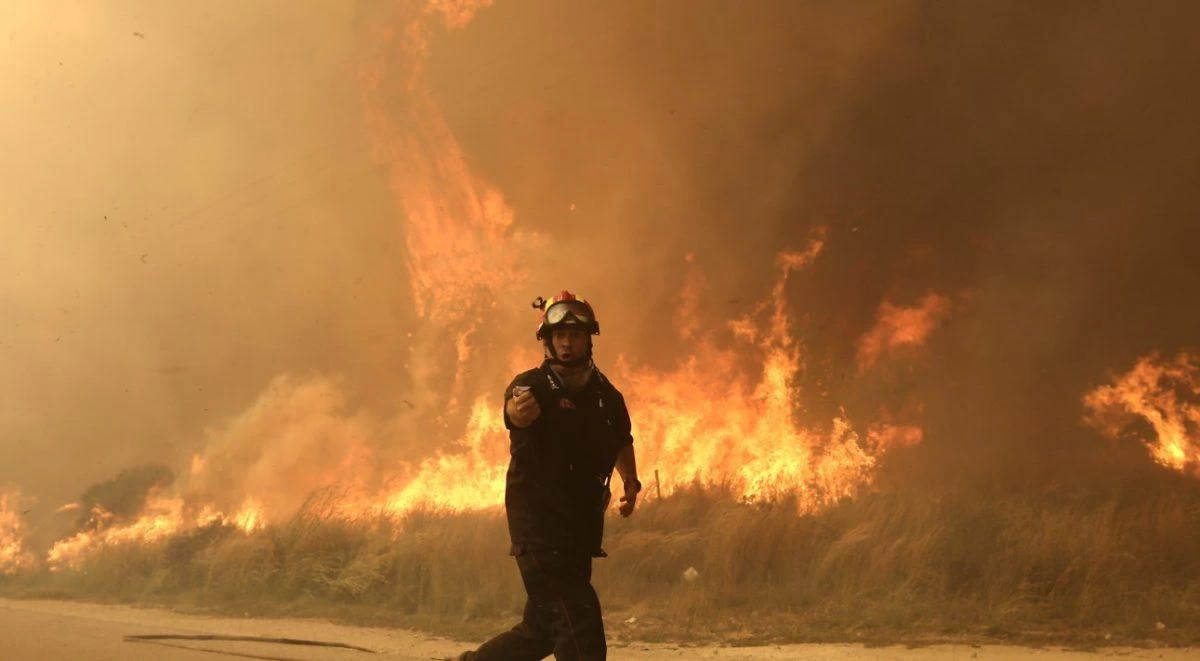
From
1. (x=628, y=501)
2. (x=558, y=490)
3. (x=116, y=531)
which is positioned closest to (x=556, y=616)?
(x=558, y=490)

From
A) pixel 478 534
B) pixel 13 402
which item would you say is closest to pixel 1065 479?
pixel 478 534

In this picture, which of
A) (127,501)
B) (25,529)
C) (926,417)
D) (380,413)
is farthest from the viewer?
(25,529)

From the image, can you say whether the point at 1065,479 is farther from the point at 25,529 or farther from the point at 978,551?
the point at 25,529

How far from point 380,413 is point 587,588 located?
15.8 metres

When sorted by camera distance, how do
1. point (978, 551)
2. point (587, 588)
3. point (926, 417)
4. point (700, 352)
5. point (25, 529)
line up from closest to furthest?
point (587, 588), point (978, 551), point (926, 417), point (700, 352), point (25, 529)

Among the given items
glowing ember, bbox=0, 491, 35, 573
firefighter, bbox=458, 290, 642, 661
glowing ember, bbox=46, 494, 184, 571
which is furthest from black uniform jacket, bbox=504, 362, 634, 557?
glowing ember, bbox=0, 491, 35, 573

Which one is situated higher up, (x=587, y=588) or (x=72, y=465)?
(x=72, y=465)

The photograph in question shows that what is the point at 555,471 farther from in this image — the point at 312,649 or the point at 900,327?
the point at 900,327

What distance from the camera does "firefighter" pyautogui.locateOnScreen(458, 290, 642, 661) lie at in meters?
3.86

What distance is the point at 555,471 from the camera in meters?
3.91

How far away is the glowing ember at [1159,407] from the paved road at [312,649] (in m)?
5.30

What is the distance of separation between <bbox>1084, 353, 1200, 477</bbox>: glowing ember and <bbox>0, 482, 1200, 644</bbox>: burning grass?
34.8 inches

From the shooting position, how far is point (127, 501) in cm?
2067

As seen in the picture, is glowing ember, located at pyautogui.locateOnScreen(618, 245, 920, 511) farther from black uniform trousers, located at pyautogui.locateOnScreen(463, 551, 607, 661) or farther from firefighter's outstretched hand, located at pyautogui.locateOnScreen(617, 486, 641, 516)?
black uniform trousers, located at pyautogui.locateOnScreen(463, 551, 607, 661)
